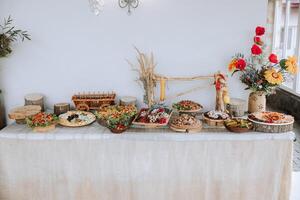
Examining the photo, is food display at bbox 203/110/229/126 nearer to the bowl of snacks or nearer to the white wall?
the bowl of snacks

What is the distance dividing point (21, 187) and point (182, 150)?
1331 millimetres

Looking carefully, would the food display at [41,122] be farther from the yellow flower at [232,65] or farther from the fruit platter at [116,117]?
the yellow flower at [232,65]

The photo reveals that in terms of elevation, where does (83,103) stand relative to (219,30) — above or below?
below

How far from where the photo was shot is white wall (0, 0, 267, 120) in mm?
2654

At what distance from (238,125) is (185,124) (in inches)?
16.0

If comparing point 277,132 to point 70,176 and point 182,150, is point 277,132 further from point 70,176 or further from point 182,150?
point 70,176

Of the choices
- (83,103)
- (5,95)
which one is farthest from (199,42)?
(5,95)

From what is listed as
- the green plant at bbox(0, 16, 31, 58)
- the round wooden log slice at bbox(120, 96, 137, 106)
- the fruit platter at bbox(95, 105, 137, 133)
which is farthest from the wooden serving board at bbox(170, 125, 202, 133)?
the green plant at bbox(0, 16, 31, 58)

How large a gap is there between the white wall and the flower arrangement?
15 centimetres

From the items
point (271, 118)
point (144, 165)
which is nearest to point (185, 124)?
point (144, 165)

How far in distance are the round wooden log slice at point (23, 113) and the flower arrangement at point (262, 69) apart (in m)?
1.72

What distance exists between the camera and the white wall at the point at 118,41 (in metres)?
2.65

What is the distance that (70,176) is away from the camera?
237cm

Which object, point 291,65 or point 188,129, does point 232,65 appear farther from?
point 188,129
